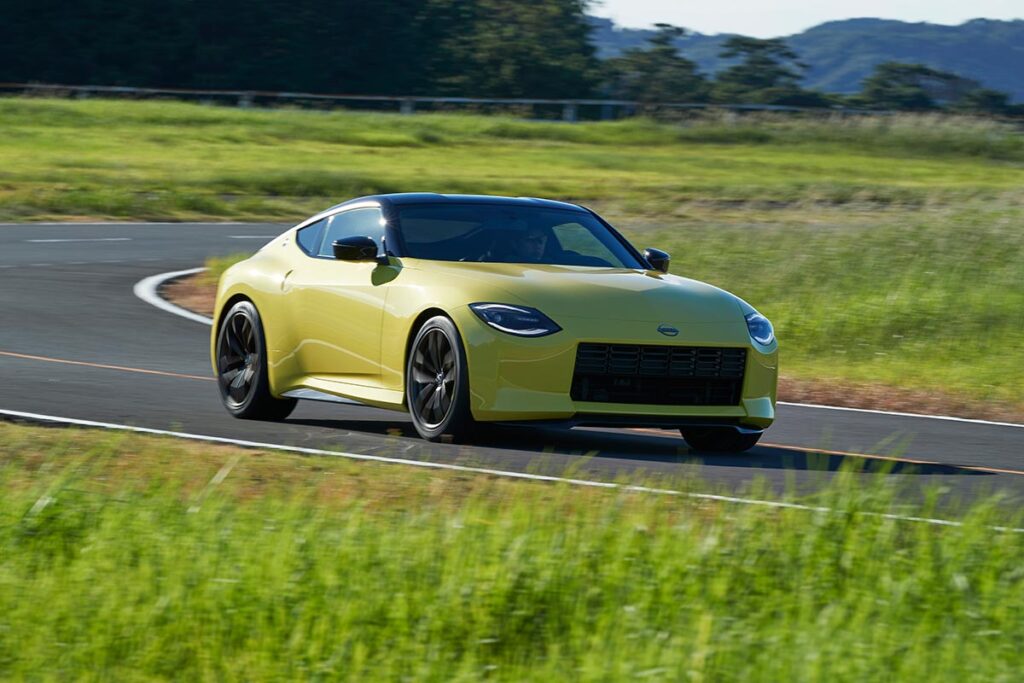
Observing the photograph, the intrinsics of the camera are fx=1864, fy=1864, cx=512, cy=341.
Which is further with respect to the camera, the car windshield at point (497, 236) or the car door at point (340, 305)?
the car windshield at point (497, 236)

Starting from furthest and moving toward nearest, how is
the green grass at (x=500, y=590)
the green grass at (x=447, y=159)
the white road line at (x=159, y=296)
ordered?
the green grass at (x=447, y=159) → the white road line at (x=159, y=296) → the green grass at (x=500, y=590)

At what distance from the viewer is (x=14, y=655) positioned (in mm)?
5301

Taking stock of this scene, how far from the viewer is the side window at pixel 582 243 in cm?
1080

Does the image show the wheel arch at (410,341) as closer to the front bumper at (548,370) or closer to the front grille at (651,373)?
the front bumper at (548,370)

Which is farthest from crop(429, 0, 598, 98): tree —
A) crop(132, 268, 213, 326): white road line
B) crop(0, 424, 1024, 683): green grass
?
crop(0, 424, 1024, 683): green grass

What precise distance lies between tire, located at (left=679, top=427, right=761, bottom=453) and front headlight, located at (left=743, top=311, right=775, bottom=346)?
0.52 meters

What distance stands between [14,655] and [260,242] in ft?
77.3

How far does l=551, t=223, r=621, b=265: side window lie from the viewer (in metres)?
10.8

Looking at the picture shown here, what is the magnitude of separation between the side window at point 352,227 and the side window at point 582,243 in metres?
1.02

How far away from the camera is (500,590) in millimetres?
5703

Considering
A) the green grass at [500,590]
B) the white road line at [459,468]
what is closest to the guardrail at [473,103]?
the white road line at [459,468]

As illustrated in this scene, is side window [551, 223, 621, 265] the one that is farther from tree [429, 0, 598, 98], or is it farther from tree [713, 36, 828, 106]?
tree [713, 36, 828, 106]

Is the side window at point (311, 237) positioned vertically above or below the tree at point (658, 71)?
above

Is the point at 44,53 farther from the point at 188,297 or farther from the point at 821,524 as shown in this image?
the point at 821,524
